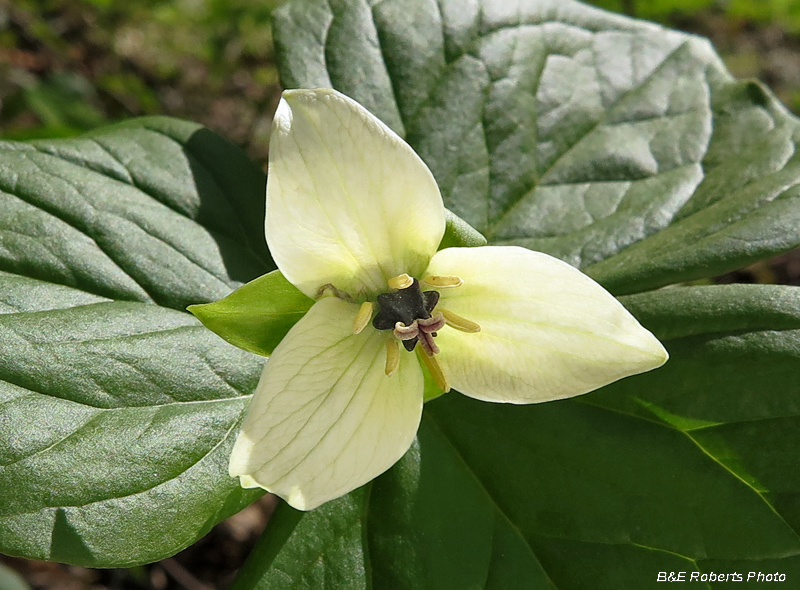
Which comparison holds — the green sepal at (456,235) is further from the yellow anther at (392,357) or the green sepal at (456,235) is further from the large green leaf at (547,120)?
the large green leaf at (547,120)

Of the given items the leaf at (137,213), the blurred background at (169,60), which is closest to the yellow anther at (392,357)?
the leaf at (137,213)

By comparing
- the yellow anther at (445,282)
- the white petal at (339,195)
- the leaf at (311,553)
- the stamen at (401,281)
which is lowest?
the leaf at (311,553)

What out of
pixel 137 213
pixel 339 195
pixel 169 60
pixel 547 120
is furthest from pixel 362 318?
pixel 169 60

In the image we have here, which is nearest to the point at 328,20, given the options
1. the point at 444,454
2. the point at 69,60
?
the point at 444,454

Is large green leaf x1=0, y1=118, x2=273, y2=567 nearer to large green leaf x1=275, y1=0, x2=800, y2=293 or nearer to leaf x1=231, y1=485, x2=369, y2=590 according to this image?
leaf x1=231, y1=485, x2=369, y2=590

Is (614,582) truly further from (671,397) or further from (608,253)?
(608,253)
